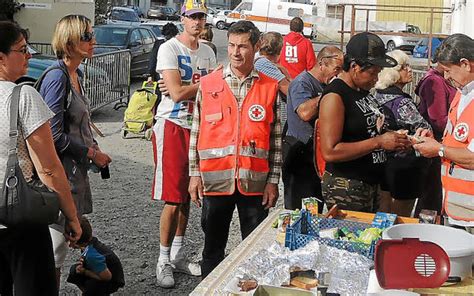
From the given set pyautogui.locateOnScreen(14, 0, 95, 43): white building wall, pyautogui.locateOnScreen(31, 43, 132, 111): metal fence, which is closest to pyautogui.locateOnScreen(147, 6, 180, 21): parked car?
pyautogui.locateOnScreen(14, 0, 95, 43): white building wall

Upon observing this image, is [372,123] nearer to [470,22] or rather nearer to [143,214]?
[143,214]

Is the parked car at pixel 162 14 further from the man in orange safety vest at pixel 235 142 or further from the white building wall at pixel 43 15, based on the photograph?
the man in orange safety vest at pixel 235 142

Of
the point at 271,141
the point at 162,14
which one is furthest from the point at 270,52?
the point at 162,14

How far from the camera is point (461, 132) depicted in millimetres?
A: 3508

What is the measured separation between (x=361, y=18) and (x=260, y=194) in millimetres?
21565

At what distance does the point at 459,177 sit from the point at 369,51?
0.87 metres

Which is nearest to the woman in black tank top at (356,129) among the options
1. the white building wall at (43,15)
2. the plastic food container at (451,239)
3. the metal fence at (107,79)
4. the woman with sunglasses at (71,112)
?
the plastic food container at (451,239)

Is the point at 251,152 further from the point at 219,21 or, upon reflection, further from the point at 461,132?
the point at 219,21

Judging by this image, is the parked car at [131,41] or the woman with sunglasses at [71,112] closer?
the woman with sunglasses at [71,112]

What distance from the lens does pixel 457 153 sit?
3.46 metres

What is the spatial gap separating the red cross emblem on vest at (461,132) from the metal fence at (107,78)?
27.0 ft

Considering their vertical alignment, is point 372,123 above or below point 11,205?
above

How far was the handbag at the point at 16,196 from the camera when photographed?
298 cm

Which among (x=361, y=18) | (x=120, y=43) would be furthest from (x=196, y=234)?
(x=361, y=18)
